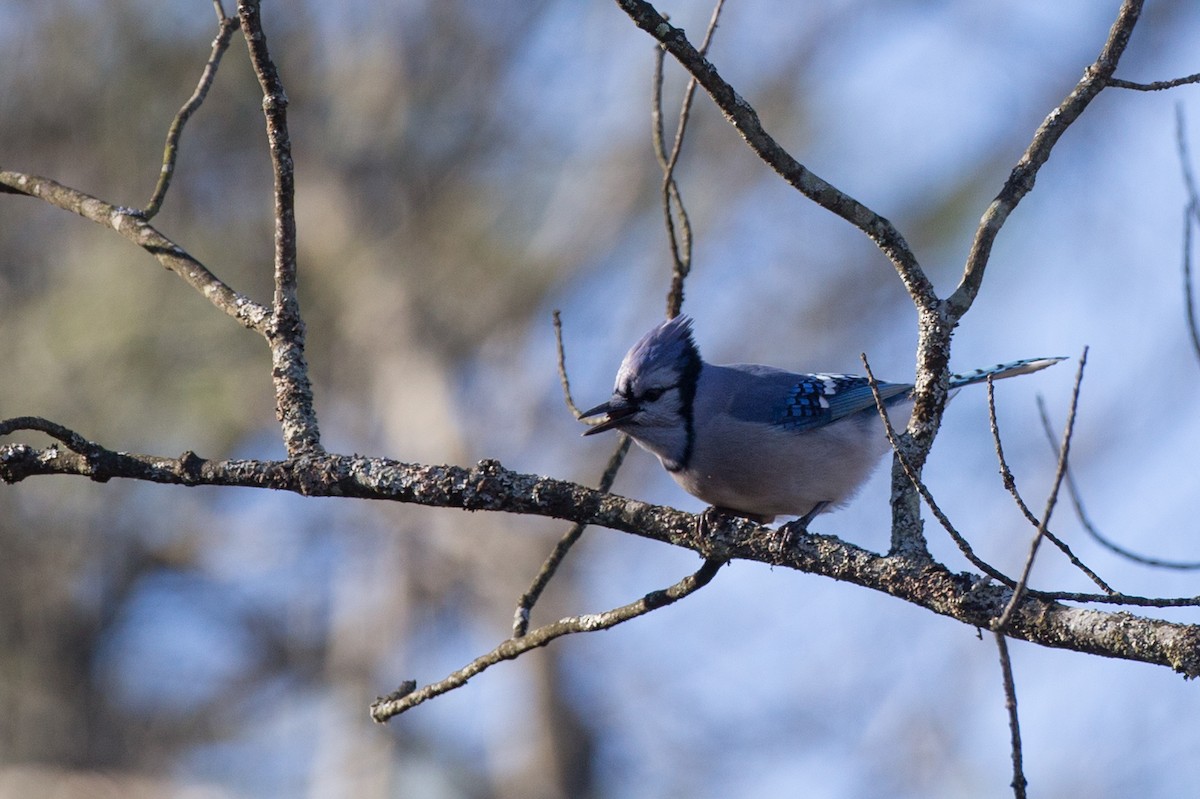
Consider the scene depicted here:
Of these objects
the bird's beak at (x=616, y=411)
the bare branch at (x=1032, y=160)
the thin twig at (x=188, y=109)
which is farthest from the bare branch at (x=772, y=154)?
the bird's beak at (x=616, y=411)

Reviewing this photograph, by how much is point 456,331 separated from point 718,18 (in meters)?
7.16

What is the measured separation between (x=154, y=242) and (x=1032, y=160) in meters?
1.53

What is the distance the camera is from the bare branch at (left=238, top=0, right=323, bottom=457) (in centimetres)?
203

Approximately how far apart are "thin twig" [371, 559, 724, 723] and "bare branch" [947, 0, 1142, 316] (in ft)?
1.98

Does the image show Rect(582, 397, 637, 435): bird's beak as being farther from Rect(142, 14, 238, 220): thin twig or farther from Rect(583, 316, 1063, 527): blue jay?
Rect(142, 14, 238, 220): thin twig

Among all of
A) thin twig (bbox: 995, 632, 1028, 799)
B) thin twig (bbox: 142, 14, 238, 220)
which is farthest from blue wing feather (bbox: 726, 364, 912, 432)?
thin twig (bbox: 995, 632, 1028, 799)

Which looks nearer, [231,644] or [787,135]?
[787,135]

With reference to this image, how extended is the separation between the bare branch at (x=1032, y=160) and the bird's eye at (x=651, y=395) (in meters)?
1.26

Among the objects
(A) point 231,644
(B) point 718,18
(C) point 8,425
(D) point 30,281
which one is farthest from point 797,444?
(A) point 231,644

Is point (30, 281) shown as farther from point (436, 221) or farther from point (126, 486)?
point (436, 221)

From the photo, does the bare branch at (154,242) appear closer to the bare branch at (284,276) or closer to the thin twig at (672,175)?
the bare branch at (284,276)

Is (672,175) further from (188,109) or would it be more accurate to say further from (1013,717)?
(1013,717)

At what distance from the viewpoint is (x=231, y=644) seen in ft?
29.9

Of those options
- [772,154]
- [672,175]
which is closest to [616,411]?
[672,175]
